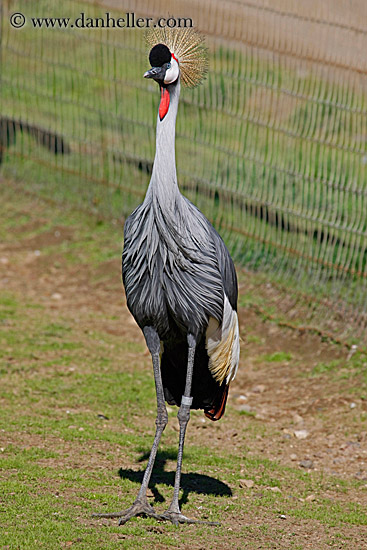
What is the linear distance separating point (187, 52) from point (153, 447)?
2.67 metres

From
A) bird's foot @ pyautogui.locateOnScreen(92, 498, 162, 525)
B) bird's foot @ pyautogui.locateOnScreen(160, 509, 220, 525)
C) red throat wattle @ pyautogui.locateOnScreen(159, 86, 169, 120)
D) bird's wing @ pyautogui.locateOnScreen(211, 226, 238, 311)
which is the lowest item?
bird's foot @ pyautogui.locateOnScreen(160, 509, 220, 525)

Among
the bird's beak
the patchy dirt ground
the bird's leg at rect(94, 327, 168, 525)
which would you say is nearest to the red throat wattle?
the bird's beak

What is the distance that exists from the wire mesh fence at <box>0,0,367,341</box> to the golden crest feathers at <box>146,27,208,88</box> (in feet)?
11.5

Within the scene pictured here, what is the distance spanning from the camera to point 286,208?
936 cm

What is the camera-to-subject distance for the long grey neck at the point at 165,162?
513 cm

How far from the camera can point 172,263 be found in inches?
208

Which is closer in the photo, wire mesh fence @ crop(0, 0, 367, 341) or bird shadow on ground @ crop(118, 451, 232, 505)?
bird shadow on ground @ crop(118, 451, 232, 505)

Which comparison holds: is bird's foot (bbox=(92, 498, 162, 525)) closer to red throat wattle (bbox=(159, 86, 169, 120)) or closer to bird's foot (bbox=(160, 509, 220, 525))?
bird's foot (bbox=(160, 509, 220, 525))

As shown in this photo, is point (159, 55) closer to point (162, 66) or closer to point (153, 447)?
point (162, 66)

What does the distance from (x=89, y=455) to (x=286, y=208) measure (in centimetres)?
417

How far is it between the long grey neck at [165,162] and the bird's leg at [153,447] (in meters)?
0.95

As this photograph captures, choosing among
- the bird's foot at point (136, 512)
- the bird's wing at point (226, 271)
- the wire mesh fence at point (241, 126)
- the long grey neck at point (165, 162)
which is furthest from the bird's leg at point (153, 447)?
the wire mesh fence at point (241, 126)

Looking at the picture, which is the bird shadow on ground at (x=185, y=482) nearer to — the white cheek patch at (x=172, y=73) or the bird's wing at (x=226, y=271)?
the bird's wing at (x=226, y=271)

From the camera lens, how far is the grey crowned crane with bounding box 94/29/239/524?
17.1ft
